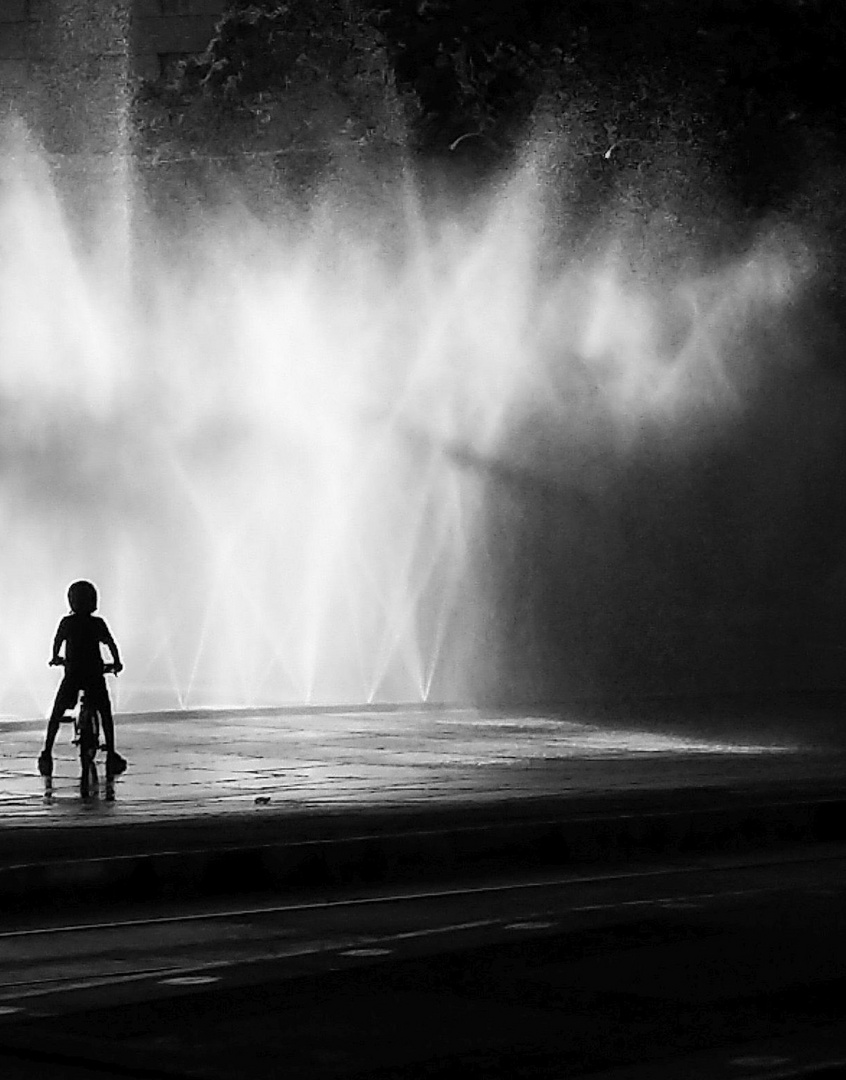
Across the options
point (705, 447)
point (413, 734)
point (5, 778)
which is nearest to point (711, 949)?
point (5, 778)

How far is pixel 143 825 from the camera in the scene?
12109mm

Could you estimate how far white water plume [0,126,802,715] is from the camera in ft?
88.3

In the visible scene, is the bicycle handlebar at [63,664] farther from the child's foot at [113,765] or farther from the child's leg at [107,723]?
the child's foot at [113,765]

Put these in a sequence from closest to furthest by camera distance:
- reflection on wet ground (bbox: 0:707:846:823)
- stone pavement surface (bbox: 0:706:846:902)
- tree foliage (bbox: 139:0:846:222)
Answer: stone pavement surface (bbox: 0:706:846:902) → reflection on wet ground (bbox: 0:707:846:823) → tree foliage (bbox: 139:0:846:222)

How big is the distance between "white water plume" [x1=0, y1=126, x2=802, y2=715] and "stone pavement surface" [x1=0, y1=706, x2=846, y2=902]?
5720mm

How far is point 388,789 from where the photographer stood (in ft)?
45.9

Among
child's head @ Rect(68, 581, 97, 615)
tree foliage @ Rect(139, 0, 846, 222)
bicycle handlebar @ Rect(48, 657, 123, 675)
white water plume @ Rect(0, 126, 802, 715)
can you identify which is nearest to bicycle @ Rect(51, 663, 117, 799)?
bicycle handlebar @ Rect(48, 657, 123, 675)

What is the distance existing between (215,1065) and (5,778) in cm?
836

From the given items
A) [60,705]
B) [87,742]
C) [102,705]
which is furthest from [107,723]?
[60,705]

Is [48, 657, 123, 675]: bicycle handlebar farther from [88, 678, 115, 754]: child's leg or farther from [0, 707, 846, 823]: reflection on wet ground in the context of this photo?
[0, 707, 846, 823]: reflection on wet ground

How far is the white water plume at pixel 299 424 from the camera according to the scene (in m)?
26.9

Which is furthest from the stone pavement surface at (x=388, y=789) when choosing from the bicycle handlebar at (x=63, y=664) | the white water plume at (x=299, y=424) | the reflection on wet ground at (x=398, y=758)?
the white water plume at (x=299, y=424)

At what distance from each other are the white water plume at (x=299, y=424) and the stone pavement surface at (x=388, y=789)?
572 centimetres

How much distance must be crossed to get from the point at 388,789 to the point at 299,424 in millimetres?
14505
